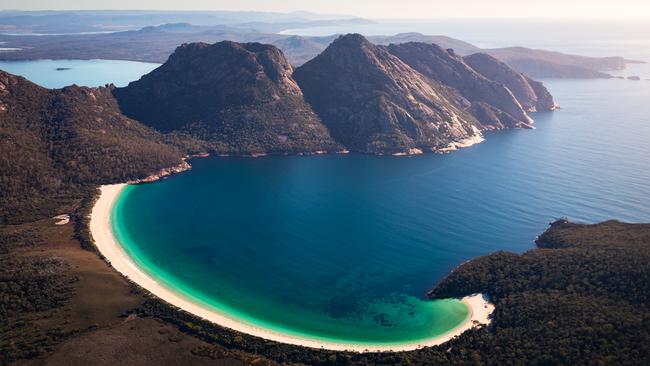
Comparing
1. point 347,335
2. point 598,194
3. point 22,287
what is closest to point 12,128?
point 22,287

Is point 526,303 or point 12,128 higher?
point 12,128

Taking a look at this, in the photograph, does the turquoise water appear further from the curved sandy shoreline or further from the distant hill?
the distant hill

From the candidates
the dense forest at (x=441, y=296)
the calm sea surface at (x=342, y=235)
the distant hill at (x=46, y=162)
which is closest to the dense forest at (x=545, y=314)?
the dense forest at (x=441, y=296)

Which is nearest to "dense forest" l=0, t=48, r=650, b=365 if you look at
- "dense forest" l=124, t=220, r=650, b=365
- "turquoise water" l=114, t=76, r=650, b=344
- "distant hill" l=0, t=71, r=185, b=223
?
"dense forest" l=124, t=220, r=650, b=365

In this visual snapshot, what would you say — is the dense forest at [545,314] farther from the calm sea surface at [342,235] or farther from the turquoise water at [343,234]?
the turquoise water at [343,234]

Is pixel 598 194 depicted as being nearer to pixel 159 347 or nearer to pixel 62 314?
pixel 159 347
